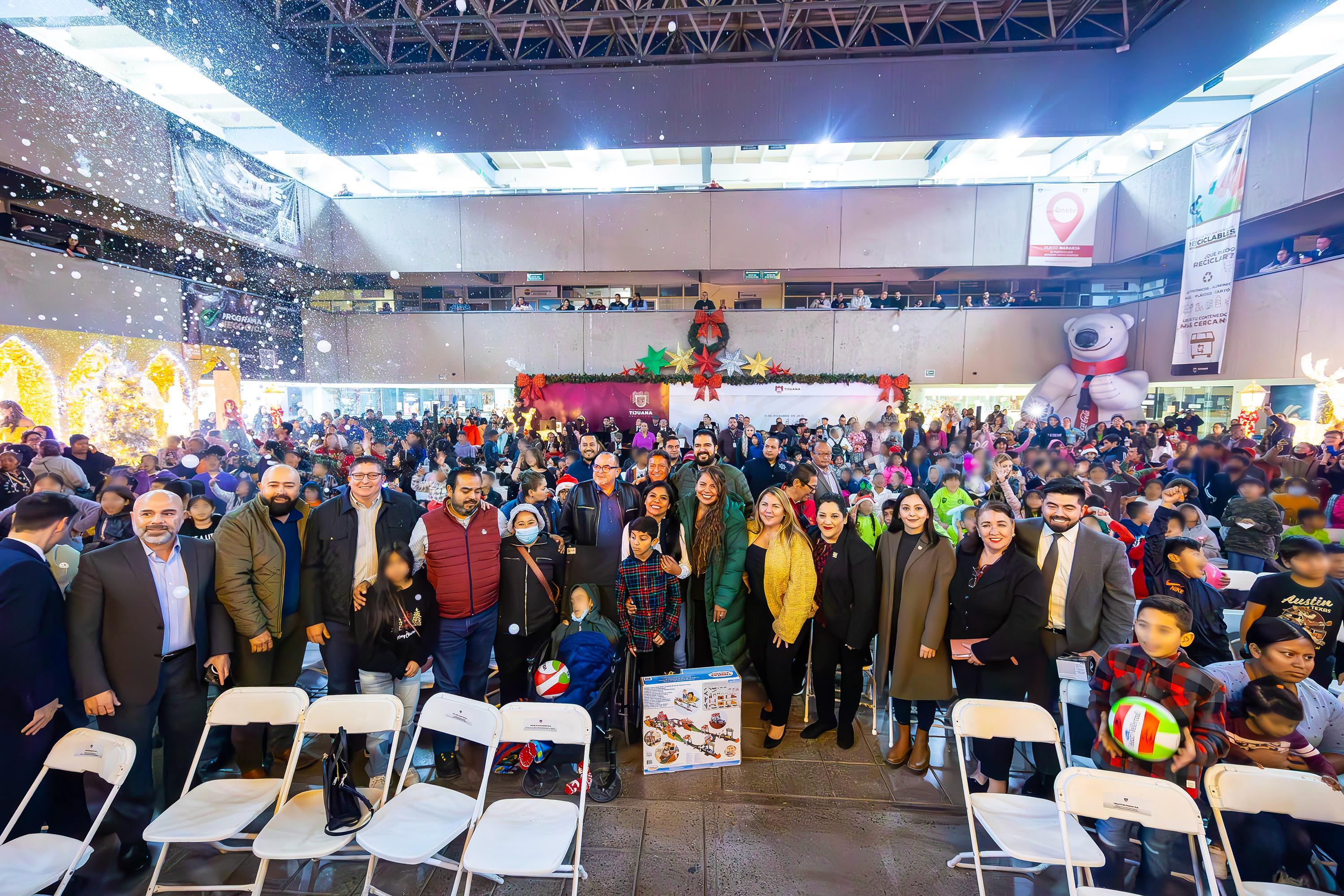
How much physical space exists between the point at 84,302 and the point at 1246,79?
21023 millimetres

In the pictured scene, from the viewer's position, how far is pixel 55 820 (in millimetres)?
2338

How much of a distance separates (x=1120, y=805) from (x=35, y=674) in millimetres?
4309

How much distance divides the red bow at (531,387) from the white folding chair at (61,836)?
40.0ft

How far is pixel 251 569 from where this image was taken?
276 cm

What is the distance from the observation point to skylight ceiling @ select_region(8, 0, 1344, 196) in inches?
332

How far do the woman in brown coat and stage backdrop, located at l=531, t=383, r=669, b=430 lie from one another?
10.4 metres

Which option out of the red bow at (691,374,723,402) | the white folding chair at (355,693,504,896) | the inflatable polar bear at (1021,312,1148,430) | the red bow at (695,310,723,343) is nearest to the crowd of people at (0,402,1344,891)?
the white folding chair at (355,693,504,896)

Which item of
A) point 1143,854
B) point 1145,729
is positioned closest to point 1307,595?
point 1145,729

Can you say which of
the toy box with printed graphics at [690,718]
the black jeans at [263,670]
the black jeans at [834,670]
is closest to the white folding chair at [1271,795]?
the black jeans at [834,670]

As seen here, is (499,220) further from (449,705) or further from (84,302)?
(449,705)

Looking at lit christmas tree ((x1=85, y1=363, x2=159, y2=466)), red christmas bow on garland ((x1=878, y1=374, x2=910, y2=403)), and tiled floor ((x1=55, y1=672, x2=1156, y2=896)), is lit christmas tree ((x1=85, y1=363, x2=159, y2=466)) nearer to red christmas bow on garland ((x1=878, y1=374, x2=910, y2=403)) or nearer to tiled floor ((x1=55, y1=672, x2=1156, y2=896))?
tiled floor ((x1=55, y1=672, x2=1156, y2=896))

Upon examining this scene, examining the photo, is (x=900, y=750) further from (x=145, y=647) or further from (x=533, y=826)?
(x=145, y=647)

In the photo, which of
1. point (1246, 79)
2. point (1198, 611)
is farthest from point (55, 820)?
point (1246, 79)

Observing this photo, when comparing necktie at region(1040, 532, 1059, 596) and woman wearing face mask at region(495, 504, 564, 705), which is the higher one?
necktie at region(1040, 532, 1059, 596)
